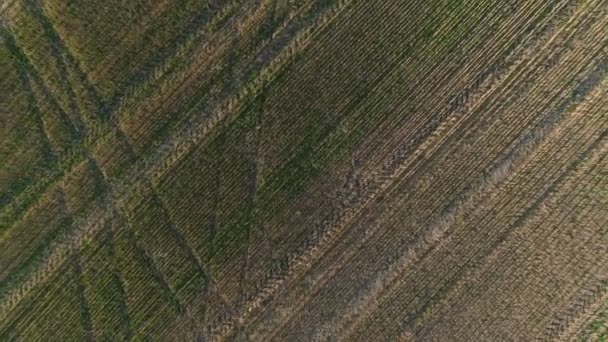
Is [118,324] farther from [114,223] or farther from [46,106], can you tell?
[46,106]

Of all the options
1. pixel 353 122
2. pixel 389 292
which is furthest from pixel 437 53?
pixel 389 292

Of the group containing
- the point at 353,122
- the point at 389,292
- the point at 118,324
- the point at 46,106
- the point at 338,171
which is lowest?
the point at 389,292

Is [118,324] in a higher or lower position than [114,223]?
lower

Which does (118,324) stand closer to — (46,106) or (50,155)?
(50,155)

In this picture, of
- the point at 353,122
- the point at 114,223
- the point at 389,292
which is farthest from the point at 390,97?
the point at 114,223

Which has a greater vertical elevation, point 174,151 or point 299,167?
point 174,151

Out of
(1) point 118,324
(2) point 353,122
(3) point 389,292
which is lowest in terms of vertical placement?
(3) point 389,292
